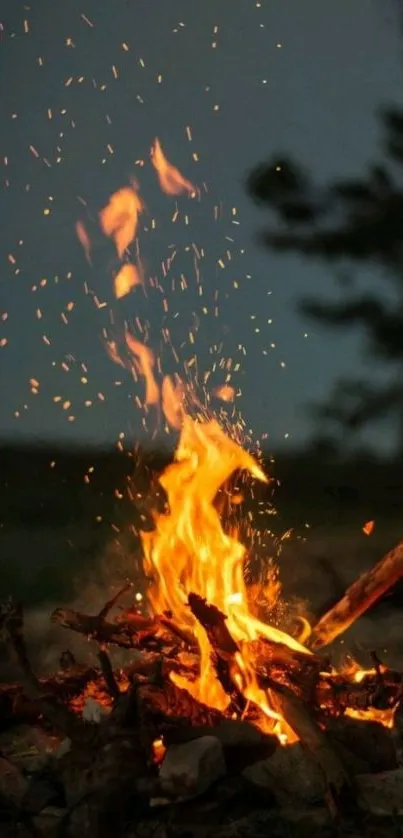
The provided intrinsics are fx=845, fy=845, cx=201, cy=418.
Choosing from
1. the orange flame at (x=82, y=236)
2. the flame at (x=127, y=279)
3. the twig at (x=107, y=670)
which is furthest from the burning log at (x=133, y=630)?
the orange flame at (x=82, y=236)

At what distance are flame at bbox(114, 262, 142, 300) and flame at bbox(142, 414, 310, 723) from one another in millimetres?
2543

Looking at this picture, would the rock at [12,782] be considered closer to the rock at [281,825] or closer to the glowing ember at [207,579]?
the glowing ember at [207,579]

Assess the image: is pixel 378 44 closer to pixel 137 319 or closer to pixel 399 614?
pixel 137 319

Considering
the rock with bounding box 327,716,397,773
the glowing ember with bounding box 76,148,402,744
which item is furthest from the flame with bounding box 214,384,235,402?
the rock with bounding box 327,716,397,773

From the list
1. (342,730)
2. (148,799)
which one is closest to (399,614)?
(342,730)

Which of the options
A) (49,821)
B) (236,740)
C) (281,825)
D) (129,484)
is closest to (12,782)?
(49,821)

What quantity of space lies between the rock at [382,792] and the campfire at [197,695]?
15 millimetres

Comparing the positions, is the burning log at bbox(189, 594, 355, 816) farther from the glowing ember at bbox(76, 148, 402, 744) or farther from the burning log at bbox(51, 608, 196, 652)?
the burning log at bbox(51, 608, 196, 652)

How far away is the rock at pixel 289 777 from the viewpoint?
306 centimetres

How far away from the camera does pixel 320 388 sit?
11844 millimetres

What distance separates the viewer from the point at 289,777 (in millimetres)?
3129

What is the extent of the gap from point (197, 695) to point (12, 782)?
1060mm

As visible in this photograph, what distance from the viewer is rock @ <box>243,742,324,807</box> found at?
10.0 feet

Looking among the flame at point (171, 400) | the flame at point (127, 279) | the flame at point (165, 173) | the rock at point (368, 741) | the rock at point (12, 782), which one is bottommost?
the rock at point (368, 741)
